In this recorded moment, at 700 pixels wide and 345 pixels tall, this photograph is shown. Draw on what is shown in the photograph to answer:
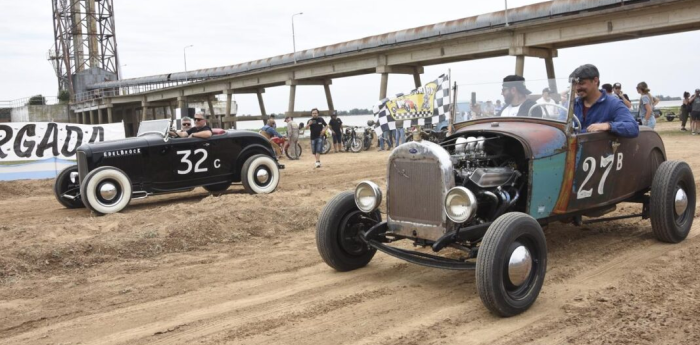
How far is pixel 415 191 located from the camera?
4.48 metres

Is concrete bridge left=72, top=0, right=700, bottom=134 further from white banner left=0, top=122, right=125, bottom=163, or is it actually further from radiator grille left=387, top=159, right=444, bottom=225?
radiator grille left=387, top=159, right=444, bottom=225

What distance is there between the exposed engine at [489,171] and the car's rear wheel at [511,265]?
424 mm

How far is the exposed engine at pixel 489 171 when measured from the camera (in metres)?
4.44

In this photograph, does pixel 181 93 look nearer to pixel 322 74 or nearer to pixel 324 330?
pixel 322 74

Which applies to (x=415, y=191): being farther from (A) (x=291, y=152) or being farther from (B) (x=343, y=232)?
(A) (x=291, y=152)

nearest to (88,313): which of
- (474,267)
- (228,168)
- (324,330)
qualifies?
(324,330)

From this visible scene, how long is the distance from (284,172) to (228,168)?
15.5 feet

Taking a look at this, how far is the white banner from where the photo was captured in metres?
12.8

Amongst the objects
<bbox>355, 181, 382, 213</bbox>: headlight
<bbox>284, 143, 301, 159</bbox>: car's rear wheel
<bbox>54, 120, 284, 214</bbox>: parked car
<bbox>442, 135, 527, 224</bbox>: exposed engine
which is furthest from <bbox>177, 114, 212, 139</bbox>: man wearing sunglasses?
<bbox>284, 143, 301, 159</bbox>: car's rear wheel

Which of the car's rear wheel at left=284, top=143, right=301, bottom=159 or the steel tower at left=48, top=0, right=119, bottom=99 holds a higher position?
the steel tower at left=48, top=0, right=119, bottom=99

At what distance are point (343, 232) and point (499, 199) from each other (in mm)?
1357

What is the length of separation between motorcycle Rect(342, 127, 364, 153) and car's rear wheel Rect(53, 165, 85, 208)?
1379 cm

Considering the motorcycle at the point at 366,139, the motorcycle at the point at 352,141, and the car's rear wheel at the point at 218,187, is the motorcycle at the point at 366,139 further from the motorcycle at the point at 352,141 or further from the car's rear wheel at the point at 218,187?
the car's rear wheel at the point at 218,187

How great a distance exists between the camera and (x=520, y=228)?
12.9 ft
